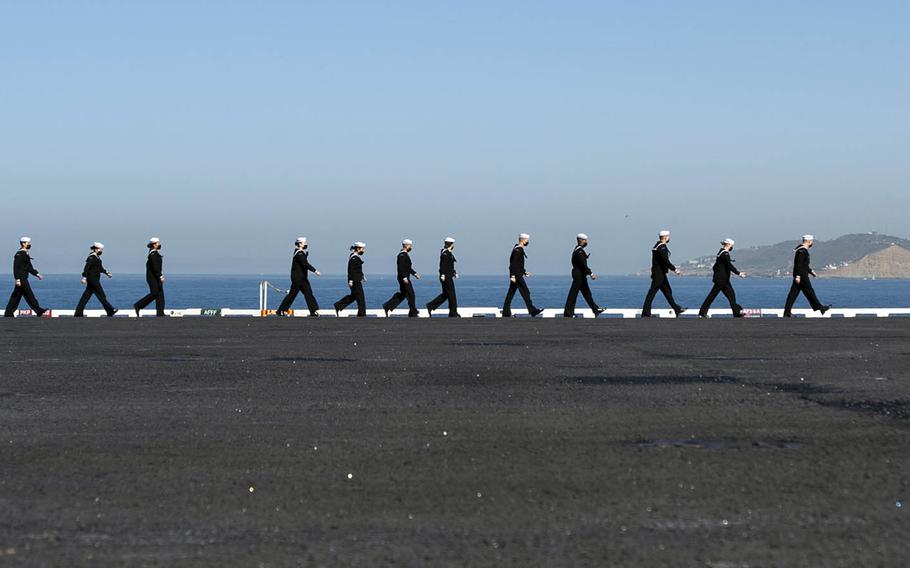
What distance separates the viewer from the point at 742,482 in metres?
6.10

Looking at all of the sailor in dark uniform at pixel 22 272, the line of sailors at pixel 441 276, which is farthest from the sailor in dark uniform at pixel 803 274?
the sailor in dark uniform at pixel 22 272

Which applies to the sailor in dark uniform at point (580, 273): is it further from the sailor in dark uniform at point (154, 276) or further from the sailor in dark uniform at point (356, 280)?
the sailor in dark uniform at point (154, 276)

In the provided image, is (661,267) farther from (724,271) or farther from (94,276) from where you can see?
(94,276)

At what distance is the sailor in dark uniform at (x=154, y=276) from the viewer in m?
29.3

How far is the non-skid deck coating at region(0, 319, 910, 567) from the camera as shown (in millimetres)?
4781

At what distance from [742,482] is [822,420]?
8.68ft

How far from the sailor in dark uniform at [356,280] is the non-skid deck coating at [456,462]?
15.5 meters

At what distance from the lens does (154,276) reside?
96.9 feet

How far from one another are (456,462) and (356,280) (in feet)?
76.0

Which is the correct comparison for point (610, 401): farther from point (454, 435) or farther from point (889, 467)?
point (889, 467)

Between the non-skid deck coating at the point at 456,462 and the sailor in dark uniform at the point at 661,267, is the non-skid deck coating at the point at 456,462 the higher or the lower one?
the lower one

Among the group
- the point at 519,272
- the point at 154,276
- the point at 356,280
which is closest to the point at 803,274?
the point at 519,272

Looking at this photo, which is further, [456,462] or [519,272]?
[519,272]

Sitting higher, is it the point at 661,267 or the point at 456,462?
the point at 661,267
